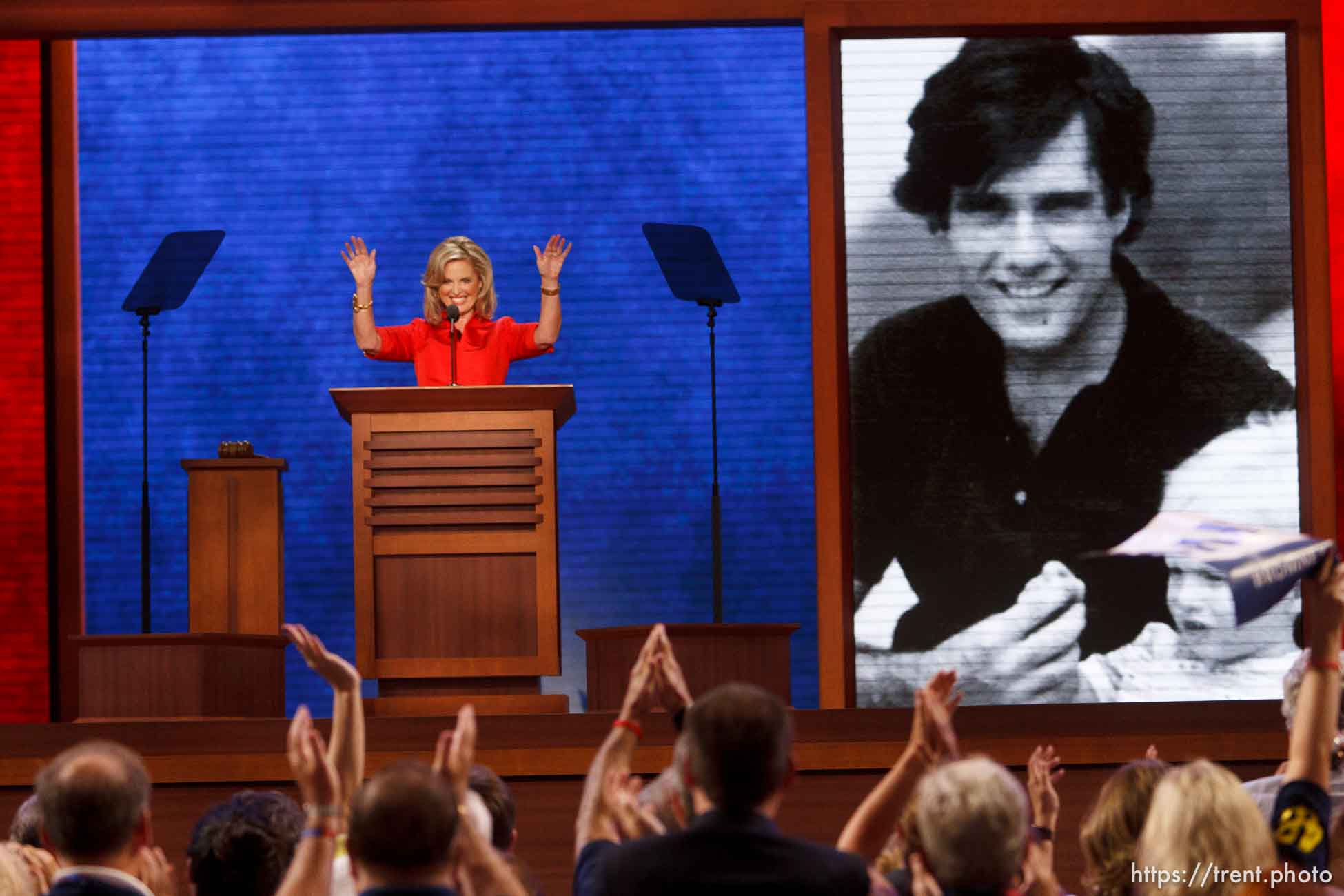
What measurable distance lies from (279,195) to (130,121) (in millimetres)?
720

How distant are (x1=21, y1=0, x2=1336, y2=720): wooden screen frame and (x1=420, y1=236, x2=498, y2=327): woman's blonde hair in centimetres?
98

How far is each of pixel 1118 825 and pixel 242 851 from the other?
1014mm

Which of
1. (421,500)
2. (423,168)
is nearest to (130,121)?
(423,168)

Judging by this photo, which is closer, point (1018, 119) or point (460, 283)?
point (460, 283)

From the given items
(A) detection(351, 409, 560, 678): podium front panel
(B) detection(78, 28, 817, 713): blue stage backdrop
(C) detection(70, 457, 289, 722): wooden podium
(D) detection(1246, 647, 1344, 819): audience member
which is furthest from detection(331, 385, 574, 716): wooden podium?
(B) detection(78, 28, 817, 713): blue stage backdrop

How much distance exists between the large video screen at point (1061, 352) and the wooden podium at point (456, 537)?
1561mm

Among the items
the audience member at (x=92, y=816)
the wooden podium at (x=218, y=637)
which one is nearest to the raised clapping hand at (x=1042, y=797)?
the audience member at (x=92, y=816)

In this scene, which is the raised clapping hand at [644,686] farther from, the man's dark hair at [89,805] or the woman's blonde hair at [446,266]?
the woman's blonde hair at [446,266]

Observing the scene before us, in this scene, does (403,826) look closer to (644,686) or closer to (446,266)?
(644,686)

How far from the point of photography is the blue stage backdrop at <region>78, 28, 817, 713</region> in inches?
324

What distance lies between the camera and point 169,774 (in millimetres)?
4570

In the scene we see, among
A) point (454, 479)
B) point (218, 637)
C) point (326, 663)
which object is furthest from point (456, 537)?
point (326, 663)

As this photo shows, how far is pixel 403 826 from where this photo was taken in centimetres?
181

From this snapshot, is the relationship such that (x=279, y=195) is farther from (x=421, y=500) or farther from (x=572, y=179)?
(x=421, y=500)
